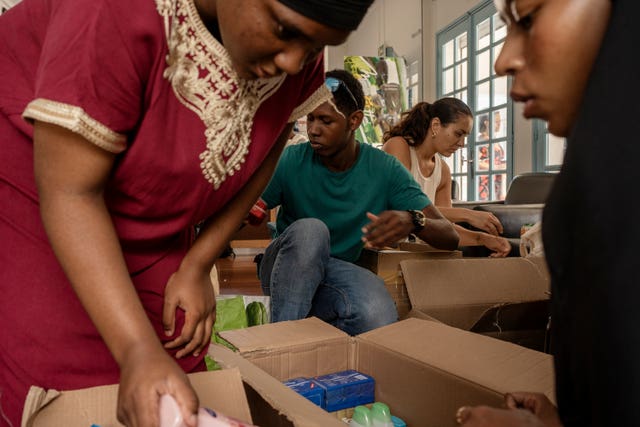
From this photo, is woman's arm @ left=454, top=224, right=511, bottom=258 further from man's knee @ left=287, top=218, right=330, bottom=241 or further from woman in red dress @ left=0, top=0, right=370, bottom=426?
woman in red dress @ left=0, top=0, right=370, bottom=426

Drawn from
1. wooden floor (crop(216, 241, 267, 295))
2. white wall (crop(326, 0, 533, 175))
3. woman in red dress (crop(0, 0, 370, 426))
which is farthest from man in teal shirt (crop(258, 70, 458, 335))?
white wall (crop(326, 0, 533, 175))

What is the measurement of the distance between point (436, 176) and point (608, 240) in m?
2.11

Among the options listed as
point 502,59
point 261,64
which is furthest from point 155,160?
point 502,59

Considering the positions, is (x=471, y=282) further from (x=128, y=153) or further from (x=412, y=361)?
(x=128, y=153)

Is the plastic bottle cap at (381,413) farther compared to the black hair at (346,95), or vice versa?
the black hair at (346,95)

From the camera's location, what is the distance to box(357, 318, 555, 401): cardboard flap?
0.87m

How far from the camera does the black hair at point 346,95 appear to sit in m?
1.61

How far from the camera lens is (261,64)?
0.57 meters

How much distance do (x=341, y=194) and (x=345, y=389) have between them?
2.20 feet

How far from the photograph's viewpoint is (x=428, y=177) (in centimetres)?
236

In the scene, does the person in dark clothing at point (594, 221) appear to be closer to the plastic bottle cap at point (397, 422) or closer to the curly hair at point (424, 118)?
the plastic bottle cap at point (397, 422)

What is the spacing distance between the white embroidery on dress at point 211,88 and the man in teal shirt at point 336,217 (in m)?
0.71

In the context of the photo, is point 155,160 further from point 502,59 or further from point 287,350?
point 287,350

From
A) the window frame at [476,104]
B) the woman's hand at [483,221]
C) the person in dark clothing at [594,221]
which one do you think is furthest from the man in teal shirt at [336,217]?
the window frame at [476,104]
